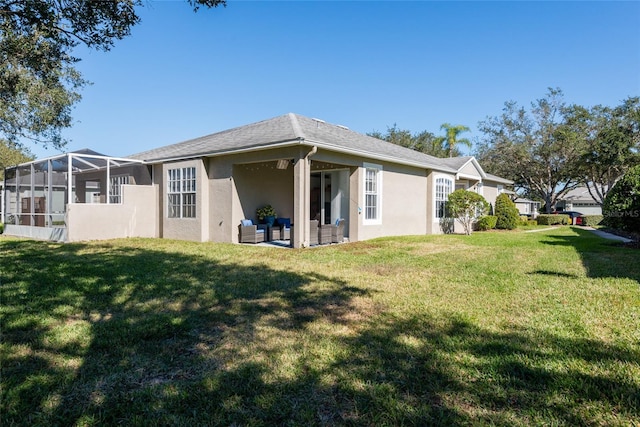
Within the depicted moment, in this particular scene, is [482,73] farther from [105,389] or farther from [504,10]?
Answer: [105,389]

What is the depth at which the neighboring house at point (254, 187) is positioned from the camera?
38.4 ft

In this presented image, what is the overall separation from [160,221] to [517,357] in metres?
14.4

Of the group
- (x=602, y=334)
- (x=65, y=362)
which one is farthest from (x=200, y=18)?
(x=602, y=334)

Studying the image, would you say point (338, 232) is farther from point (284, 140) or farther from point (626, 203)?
A: point (626, 203)

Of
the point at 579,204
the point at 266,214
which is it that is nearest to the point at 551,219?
the point at 266,214

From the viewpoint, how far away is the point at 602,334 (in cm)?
385

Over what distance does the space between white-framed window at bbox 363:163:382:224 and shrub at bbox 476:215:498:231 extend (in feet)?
27.8

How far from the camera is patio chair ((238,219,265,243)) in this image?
12.5 metres

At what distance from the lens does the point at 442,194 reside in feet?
58.3

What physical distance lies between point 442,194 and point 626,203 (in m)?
8.12

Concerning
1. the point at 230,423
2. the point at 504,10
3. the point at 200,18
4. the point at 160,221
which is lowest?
the point at 230,423

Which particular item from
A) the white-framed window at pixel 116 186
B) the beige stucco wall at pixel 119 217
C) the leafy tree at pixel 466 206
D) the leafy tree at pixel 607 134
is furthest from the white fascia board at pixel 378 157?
the leafy tree at pixel 607 134

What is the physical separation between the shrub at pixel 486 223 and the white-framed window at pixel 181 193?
14.9 metres

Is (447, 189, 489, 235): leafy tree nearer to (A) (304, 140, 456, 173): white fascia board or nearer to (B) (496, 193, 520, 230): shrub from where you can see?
(A) (304, 140, 456, 173): white fascia board
